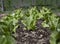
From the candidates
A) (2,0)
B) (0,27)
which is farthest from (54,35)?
(2,0)

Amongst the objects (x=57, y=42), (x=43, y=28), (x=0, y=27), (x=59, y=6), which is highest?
(x=57, y=42)

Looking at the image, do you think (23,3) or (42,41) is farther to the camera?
(23,3)

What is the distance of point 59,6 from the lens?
1070 centimetres

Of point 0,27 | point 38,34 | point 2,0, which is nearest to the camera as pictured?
point 0,27

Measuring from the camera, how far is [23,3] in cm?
1050

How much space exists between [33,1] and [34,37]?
6978mm

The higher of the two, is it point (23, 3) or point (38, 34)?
point (38, 34)

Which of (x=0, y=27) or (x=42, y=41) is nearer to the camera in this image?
(x=0, y=27)

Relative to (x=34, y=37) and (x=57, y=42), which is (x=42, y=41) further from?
(x=57, y=42)

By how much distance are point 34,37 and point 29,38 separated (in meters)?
0.09

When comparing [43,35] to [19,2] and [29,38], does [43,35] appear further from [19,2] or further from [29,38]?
[19,2]

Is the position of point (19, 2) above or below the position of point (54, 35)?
below

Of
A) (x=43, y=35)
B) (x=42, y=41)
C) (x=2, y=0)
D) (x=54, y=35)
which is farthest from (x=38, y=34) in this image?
(x=2, y=0)

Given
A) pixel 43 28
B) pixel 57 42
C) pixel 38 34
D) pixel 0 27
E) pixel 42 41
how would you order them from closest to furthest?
pixel 57 42 < pixel 0 27 < pixel 42 41 < pixel 38 34 < pixel 43 28
